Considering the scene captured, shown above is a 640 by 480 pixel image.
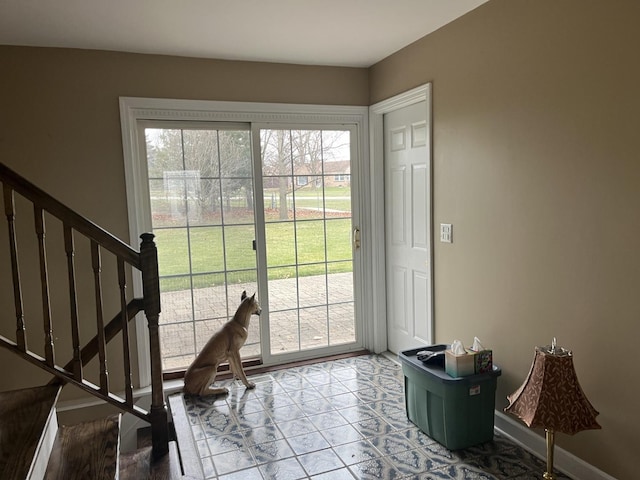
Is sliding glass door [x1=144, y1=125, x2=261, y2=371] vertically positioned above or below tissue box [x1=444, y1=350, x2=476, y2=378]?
above

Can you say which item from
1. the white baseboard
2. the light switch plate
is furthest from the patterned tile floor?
the light switch plate

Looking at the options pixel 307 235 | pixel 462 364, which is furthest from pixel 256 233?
pixel 462 364

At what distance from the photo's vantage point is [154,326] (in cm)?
226

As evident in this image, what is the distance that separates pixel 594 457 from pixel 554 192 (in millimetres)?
1228

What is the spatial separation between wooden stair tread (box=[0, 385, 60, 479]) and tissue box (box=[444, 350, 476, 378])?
1.88m

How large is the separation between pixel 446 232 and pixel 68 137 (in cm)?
252

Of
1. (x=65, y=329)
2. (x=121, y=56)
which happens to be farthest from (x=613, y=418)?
(x=121, y=56)

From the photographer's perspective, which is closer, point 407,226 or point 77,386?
point 77,386

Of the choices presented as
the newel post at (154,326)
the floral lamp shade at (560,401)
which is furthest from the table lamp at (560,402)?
the newel post at (154,326)

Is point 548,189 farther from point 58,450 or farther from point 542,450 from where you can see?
point 58,450

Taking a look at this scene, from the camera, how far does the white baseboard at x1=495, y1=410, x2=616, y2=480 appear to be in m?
2.14

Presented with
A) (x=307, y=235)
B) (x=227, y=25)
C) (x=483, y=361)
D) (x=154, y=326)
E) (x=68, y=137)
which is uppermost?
(x=227, y=25)

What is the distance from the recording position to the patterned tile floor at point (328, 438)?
2314 mm

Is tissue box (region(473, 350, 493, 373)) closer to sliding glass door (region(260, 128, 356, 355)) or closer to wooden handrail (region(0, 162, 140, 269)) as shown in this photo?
sliding glass door (region(260, 128, 356, 355))
